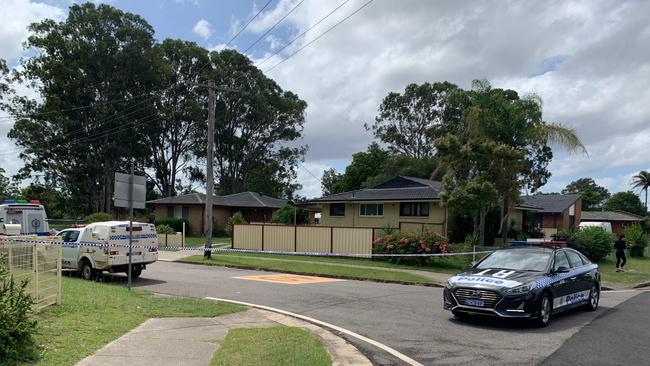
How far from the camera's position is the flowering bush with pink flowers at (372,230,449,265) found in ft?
74.4

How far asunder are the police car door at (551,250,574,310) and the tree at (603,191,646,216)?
93520mm

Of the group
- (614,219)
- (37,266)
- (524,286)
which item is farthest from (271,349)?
(614,219)

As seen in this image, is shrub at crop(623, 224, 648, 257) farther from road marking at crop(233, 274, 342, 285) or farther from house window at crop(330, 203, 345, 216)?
road marking at crop(233, 274, 342, 285)

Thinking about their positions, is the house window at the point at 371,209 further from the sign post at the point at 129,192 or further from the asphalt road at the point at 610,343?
the asphalt road at the point at 610,343

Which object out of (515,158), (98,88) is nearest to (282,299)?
(515,158)

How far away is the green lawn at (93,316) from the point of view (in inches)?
251

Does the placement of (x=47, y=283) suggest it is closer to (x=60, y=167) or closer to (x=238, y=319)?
(x=238, y=319)

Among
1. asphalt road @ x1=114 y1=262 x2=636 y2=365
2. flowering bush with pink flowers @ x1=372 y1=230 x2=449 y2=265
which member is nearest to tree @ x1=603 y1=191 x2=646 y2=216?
→ flowering bush with pink flowers @ x1=372 y1=230 x2=449 y2=265

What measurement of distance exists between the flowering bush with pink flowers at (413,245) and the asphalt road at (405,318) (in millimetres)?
5425

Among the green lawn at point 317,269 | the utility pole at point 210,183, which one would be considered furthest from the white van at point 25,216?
the utility pole at point 210,183

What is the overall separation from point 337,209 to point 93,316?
91.8 feet

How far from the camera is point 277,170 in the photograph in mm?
71688

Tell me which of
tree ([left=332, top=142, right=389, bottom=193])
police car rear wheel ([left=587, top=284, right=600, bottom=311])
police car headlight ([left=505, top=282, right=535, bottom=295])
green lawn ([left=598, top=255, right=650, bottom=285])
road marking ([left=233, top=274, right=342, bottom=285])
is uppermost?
tree ([left=332, top=142, right=389, bottom=193])

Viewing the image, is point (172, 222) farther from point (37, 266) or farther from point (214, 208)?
point (37, 266)
